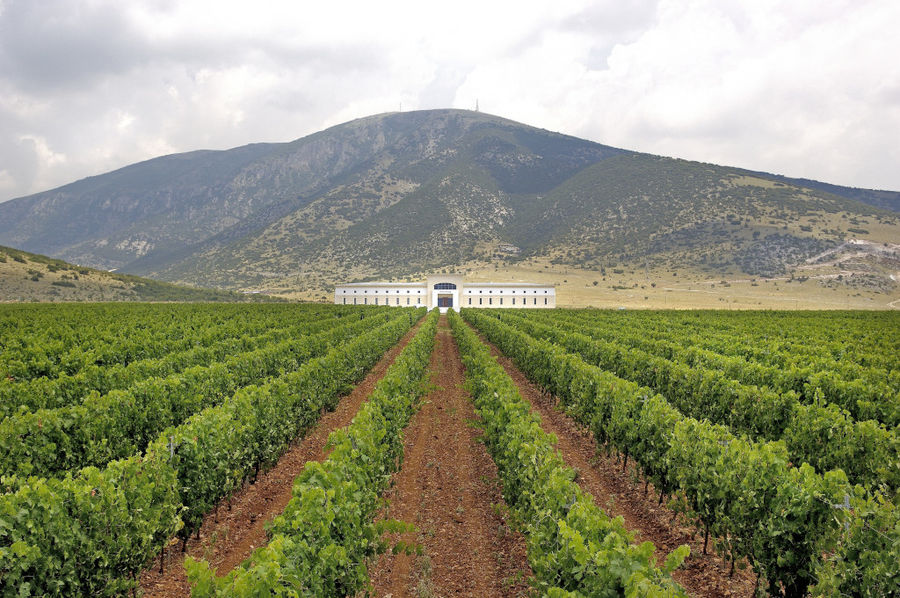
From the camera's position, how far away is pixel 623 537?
16.8 ft

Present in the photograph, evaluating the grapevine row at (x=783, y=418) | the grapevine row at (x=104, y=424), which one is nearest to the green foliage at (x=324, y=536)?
the grapevine row at (x=104, y=424)

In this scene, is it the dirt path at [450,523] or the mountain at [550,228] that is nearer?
the dirt path at [450,523]

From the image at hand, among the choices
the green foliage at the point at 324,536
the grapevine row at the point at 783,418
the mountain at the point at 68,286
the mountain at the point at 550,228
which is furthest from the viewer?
the mountain at the point at 550,228

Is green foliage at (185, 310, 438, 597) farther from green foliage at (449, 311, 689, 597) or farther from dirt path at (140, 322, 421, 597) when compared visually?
green foliage at (449, 311, 689, 597)

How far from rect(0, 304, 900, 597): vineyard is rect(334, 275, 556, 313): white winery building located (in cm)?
6744

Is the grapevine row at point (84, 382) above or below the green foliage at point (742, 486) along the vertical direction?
above

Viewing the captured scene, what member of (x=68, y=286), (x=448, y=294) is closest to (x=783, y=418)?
(x=448, y=294)

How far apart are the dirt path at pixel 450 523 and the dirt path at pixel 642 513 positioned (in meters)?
2.27

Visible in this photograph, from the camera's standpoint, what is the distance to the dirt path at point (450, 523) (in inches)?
285

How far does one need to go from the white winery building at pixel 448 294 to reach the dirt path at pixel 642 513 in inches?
2693

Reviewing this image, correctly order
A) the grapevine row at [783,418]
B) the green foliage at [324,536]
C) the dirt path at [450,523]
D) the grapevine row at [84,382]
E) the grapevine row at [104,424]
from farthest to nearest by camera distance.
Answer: the grapevine row at [84,382] < the grapevine row at [783,418] < the grapevine row at [104,424] < the dirt path at [450,523] < the green foliage at [324,536]

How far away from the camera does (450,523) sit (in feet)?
29.8

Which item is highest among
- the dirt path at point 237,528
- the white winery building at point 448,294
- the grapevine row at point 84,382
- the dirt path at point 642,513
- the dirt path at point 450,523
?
the white winery building at point 448,294

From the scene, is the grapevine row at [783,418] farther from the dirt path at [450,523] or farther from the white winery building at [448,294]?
the white winery building at [448,294]
